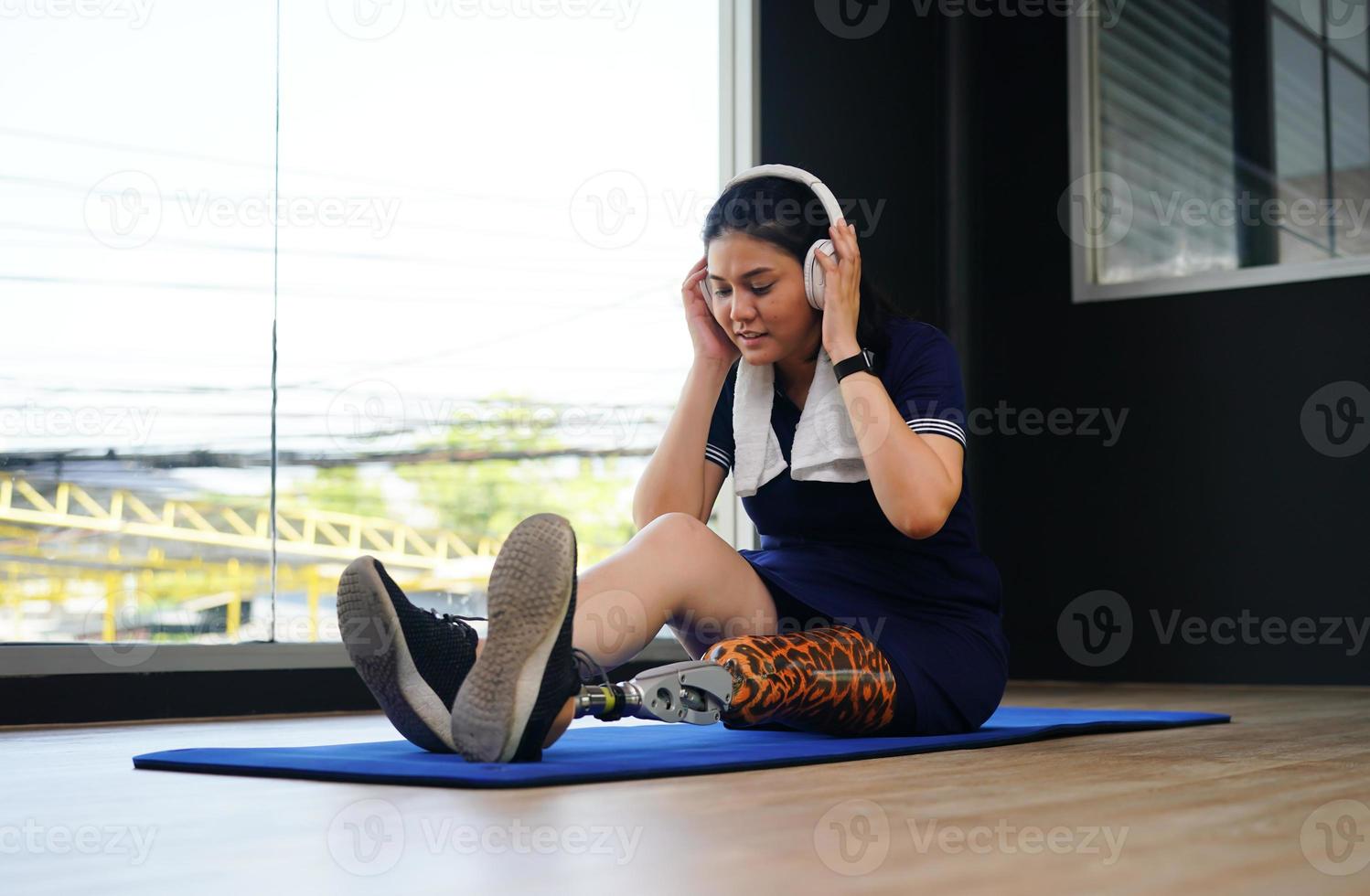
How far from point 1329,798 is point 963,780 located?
359 millimetres

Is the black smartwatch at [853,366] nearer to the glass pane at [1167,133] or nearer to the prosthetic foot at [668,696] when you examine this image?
the prosthetic foot at [668,696]

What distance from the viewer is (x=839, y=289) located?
1963 millimetres

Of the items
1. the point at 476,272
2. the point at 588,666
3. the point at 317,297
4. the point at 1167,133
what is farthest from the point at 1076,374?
the point at 588,666

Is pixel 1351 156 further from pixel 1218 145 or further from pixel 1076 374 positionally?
pixel 1076 374

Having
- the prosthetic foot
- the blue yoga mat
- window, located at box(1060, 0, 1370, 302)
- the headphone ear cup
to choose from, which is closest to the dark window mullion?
window, located at box(1060, 0, 1370, 302)

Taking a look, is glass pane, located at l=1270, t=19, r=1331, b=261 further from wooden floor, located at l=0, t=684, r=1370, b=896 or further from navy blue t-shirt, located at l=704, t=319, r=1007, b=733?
wooden floor, located at l=0, t=684, r=1370, b=896

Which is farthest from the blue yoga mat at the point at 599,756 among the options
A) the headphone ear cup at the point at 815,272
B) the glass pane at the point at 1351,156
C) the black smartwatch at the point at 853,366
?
the glass pane at the point at 1351,156

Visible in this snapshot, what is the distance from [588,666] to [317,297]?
1637mm

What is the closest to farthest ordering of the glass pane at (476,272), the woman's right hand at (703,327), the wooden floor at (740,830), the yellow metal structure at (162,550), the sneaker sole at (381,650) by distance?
the wooden floor at (740,830) → the sneaker sole at (381,650) → the woman's right hand at (703,327) → the yellow metal structure at (162,550) → the glass pane at (476,272)

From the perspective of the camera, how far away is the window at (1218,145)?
12.7 ft

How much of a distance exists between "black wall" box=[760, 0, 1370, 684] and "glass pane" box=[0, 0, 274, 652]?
161 centimetres

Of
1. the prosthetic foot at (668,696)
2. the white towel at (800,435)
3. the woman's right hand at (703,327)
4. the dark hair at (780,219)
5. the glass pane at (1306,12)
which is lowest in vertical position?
the prosthetic foot at (668,696)

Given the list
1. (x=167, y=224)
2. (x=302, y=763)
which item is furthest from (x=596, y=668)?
(x=167, y=224)

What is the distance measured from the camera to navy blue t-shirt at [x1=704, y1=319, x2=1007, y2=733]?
1942mm
